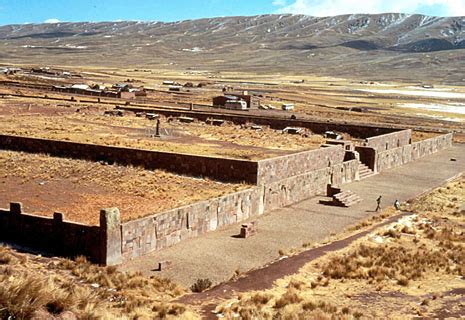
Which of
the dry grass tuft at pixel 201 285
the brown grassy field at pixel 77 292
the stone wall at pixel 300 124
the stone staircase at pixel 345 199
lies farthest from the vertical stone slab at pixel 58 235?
the stone wall at pixel 300 124

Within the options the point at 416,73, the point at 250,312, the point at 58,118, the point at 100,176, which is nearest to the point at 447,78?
the point at 416,73

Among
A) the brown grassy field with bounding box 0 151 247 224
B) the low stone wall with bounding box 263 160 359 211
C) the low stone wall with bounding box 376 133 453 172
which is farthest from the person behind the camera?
the low stone wall with bounding box 376 133 453 172

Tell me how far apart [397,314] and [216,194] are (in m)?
11.5

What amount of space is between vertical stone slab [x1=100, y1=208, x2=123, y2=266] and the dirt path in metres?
2.81

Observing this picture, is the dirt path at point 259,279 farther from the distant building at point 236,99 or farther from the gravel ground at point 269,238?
the distant building at point 236,99

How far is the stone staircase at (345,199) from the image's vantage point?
2509 centimetres

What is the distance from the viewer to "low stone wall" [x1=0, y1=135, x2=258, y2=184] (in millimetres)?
25500

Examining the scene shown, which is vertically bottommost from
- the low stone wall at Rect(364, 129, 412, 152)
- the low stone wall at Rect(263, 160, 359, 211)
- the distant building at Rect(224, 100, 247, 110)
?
the low stone wall at Rect(263, 160, 359, 211)

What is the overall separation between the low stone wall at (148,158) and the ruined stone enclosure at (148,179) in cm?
5

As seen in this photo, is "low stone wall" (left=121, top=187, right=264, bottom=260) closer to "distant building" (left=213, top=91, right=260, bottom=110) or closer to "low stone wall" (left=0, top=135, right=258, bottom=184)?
"low stone wall" (left=0, top=135, right=258, bottom=184)

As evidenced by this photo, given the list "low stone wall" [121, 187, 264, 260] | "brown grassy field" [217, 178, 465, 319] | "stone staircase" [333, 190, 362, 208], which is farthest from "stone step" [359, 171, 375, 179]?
"low stone wall" [121, 187, 264, 260]

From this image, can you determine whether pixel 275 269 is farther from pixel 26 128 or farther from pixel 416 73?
pixel 416 73

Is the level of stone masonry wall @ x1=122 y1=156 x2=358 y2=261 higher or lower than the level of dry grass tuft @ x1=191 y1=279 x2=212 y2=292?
higher

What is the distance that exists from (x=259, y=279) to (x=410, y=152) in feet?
87.3
